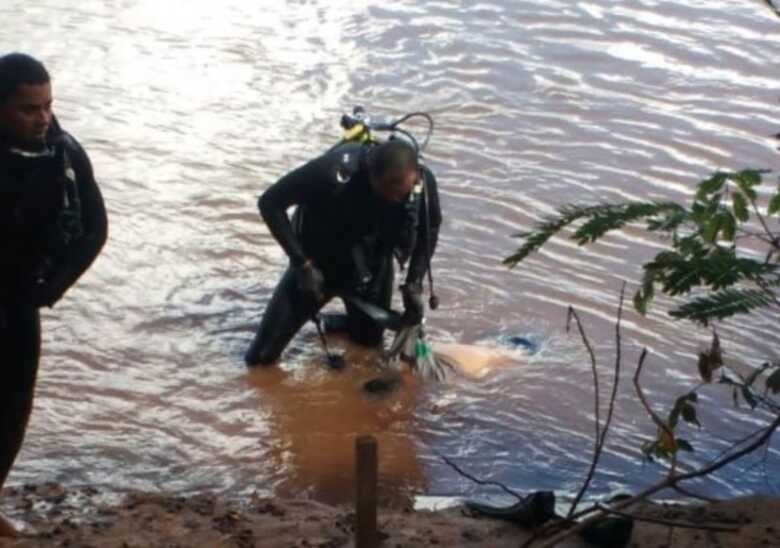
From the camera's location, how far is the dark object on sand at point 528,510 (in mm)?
5398

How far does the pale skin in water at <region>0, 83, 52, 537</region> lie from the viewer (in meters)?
4.78

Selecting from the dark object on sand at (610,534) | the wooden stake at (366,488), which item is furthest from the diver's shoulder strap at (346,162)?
the wooden stake at (366,488)

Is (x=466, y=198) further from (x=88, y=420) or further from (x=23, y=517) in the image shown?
(x=23, y=517)

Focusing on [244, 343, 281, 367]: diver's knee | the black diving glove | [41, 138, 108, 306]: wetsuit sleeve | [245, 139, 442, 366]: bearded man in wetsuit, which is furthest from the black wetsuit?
[244, 343, 281, 367]: diver's knee

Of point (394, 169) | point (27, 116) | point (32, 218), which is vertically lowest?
point (394, 169)

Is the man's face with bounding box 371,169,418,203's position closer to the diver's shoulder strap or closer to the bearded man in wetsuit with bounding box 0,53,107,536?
the diver's shoulder strap

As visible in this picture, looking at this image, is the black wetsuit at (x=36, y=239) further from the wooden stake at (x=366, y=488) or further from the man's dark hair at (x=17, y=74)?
the wooden stake at (x=366, y=488)

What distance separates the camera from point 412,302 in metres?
6.95

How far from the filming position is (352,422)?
6.94 meters

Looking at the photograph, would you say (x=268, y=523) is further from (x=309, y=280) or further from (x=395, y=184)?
(x=395, y=184)

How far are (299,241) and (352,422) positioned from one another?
0.86m

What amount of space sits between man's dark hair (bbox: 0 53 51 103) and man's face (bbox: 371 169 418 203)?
1.94 metres

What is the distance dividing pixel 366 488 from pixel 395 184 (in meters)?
2.71

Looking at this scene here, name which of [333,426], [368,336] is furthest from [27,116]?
[368,336]
